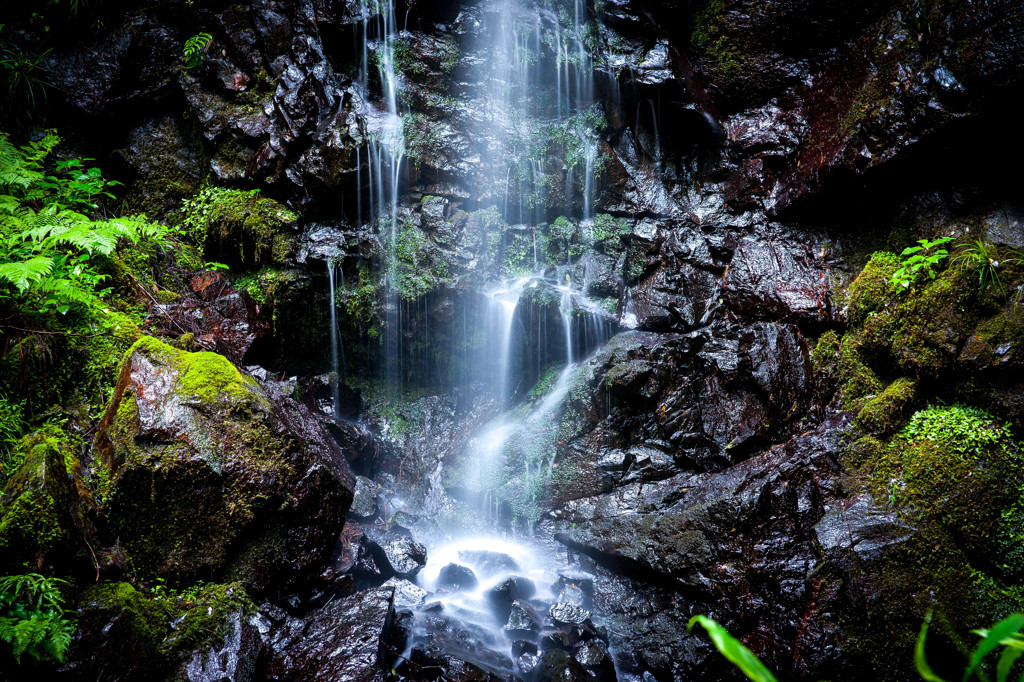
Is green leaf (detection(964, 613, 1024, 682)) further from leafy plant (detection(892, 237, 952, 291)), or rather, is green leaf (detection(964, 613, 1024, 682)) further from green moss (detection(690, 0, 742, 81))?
green moss (detection(690, 0, 742, 81))

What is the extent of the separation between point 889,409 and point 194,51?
1112cm

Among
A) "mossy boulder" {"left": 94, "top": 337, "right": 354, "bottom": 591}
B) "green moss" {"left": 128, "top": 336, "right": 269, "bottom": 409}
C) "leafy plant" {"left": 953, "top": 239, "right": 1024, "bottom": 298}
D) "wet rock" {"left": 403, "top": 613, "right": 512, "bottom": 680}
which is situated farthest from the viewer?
"green moss" {"left": 128, "top": 336, "right": 269, "bottom": 409}

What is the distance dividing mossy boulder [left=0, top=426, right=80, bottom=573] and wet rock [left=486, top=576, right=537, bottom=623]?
3.71 m

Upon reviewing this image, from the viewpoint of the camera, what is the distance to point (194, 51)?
328 inches

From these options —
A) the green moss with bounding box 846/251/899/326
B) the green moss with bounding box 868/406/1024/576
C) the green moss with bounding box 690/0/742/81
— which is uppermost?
the green moss with bounding box 690/0/742/81

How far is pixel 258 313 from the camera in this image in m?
7.16

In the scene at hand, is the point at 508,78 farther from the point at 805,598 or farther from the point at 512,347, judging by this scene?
the point at 805,598

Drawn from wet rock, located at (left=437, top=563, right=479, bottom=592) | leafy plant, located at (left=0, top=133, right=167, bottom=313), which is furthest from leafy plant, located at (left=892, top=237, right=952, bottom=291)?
leafy plant, located at (left=0, top=133, right=167, bottom=313)

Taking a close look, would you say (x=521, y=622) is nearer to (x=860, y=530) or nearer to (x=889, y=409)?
(x=860, y=530)

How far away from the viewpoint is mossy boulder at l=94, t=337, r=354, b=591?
157 inches

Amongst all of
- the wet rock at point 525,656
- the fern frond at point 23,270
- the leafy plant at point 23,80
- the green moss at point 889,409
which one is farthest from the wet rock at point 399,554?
the leafy plant at point 23,80

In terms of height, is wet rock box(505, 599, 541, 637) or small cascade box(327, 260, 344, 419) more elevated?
small cascade box(327, 260, 344, 419)

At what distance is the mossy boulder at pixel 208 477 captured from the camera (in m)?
4.00

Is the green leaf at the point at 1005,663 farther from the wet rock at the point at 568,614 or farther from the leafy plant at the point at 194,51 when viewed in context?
the leafy plant at the point at 194,51
